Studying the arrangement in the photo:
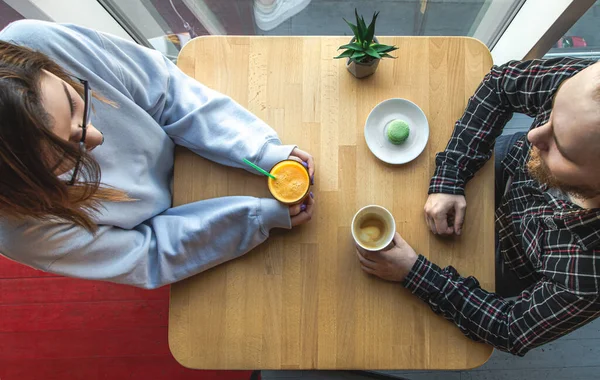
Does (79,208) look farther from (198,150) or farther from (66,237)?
(198,150)

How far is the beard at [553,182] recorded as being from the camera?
0.80 m

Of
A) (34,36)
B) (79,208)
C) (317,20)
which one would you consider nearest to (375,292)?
(79,208)

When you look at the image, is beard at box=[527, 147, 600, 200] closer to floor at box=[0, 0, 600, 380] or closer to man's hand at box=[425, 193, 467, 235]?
man's hand at box=[425, 193, 467, 235]

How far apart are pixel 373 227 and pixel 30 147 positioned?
0.75 m

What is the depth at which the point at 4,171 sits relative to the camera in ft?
2.06

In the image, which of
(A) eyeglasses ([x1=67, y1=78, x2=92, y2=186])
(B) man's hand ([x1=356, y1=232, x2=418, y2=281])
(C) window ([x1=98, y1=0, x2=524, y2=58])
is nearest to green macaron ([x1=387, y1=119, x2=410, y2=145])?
(B) man's hand ([x1=356, y1=232, x2=418, y2=281])

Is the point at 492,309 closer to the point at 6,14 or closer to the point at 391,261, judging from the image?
the point at 391,261

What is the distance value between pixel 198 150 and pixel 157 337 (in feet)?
2.97

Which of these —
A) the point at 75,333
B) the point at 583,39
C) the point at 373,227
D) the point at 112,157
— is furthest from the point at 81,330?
the point at 583,39

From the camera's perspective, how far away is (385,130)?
1.00m

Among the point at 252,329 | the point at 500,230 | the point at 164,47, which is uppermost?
the point at 164,47

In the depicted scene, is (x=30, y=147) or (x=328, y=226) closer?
(x=30, y=147)

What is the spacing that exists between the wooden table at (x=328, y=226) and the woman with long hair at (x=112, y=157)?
64 mm

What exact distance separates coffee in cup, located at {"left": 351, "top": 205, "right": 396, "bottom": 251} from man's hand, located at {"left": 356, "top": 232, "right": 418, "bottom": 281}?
0.03 m
